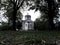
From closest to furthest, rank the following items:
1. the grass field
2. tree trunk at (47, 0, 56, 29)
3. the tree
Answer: the grass field → tree trunk at (47, 0, 56, 29) → the tree

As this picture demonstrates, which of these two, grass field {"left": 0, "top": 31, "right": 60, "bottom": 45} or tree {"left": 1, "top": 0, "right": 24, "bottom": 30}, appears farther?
tree {"left": 1, "top": 0, "right": 24, "bottom": 30}

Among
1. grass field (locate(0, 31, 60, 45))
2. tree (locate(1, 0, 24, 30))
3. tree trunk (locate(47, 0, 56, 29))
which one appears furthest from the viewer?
tree (locate(1, 0, 24, 30))

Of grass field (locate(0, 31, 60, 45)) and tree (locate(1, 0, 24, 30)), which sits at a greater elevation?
tree (locate(1, 0, 24, 30))

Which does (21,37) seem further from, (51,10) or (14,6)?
(14,6)

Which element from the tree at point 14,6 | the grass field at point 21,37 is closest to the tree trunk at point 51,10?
the tree at point 14,6

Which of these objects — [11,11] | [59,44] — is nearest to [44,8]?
[11,11]

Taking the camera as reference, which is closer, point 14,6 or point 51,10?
point 51,10

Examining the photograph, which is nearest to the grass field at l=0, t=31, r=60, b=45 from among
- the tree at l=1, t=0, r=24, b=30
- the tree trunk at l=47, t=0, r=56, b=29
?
the tree trunk at l=47, t=0, r=56, b=29

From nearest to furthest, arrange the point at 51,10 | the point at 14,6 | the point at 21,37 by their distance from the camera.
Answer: the point at 21,37 → the point at 51,10 → the point at 14,6

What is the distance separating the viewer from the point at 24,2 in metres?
25.8

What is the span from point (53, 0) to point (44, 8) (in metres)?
2.14

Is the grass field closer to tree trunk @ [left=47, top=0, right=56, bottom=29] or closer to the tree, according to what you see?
tree trunk @ [left=47, top=0, right=56, bottom=29]

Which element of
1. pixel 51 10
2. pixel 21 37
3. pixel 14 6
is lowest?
pixel 21 37

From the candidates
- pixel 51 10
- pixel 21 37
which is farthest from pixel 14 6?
pixel 21 37
